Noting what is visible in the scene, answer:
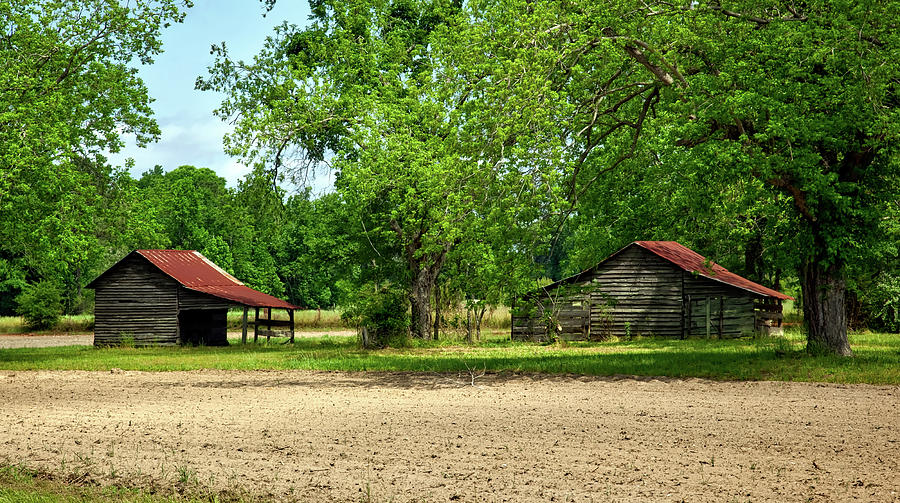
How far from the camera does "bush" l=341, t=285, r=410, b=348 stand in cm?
3353

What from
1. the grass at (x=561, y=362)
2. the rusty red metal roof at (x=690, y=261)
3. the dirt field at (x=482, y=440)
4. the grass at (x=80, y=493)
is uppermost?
the rusty red metal roof at (x=690, y=261)

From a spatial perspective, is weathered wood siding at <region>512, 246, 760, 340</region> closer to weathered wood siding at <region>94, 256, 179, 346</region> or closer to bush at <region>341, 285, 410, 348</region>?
bush at <region>341, 285, 410, 348</region>

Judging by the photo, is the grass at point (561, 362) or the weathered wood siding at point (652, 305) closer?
the grass at point (561, 362)

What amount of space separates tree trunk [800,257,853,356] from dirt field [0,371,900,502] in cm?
530

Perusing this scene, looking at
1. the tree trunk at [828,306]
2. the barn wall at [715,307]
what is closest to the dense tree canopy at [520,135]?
the tree trunk at [828,306]

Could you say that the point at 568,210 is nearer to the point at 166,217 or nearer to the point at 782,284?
the point at 782,284

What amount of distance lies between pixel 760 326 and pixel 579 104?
24725mm

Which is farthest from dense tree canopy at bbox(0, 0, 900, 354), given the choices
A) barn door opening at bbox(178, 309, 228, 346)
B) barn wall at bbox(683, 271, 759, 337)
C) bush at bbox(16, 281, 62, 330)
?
bush at bbox(16, 281, 62, 330)

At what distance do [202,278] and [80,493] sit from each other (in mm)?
35922

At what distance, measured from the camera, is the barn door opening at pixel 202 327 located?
4262cm

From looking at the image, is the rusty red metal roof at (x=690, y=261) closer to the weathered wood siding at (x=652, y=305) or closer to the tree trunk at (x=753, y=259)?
the weathered wood siding at (x=652, y=305)

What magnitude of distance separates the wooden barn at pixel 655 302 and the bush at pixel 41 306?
35680mm

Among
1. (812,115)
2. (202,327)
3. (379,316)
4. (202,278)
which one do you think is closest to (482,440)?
(812,115)

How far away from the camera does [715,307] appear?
138 ft
